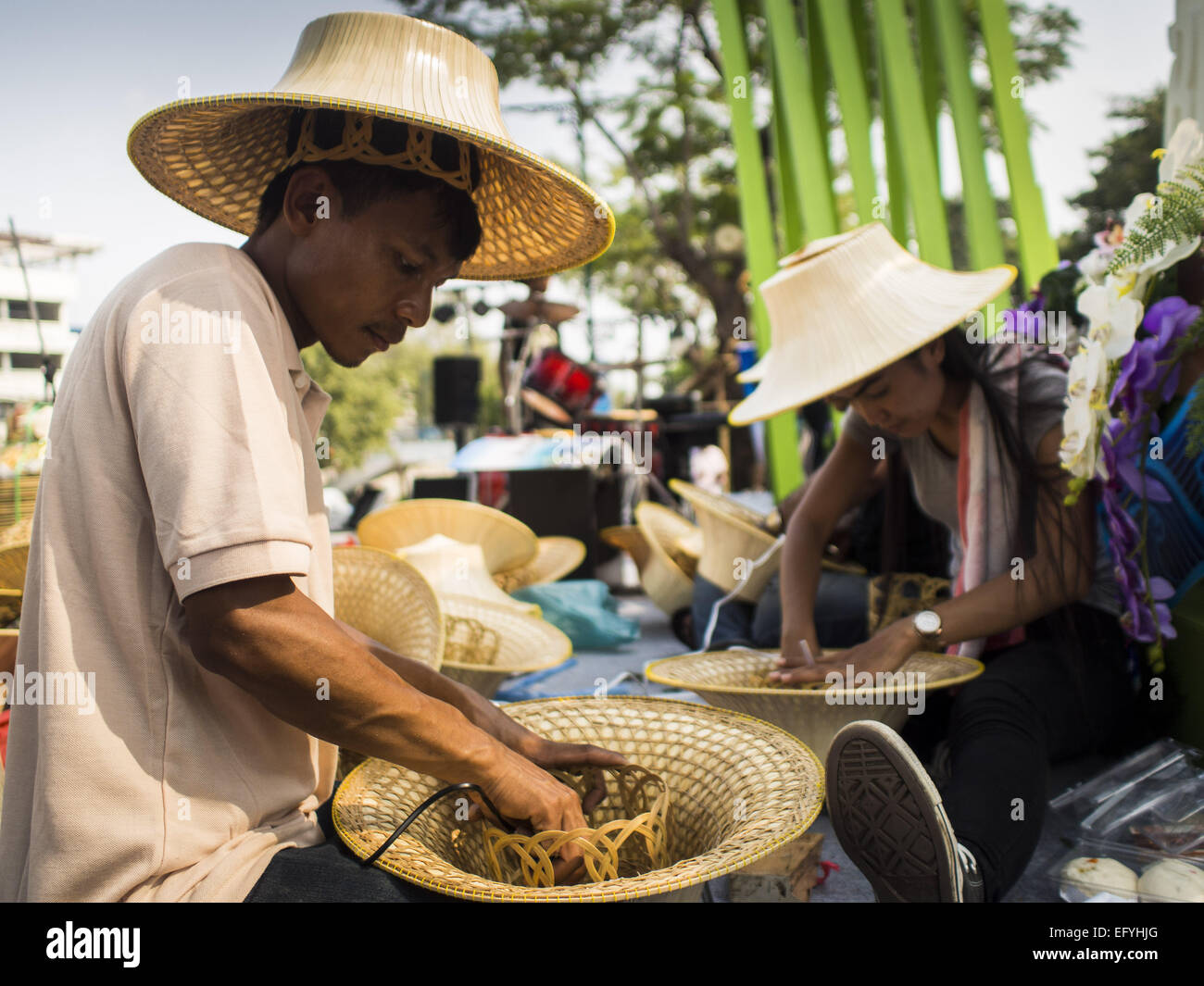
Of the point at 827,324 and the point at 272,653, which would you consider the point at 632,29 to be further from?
the point at 272,653

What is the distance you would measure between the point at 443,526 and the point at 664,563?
1134 millimetres

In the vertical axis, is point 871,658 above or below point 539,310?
below

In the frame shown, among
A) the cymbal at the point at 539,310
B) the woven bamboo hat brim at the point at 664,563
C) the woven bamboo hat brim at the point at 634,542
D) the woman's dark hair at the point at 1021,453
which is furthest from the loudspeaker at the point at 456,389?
the woman's dark hair at the point at 1021,453

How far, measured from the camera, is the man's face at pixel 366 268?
48.1 inches

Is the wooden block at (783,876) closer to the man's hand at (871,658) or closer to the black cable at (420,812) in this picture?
the man's hand at (871,658)

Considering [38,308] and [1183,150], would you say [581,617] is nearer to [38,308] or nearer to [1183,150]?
[38,308]

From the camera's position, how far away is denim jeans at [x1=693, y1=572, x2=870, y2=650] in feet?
9.75

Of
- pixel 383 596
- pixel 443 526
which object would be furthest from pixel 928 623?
pixel 443 526

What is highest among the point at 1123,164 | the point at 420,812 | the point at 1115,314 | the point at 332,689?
the point at 1123,164

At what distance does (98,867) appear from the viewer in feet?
3.34

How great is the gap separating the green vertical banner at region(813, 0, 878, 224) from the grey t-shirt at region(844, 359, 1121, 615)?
240 cm

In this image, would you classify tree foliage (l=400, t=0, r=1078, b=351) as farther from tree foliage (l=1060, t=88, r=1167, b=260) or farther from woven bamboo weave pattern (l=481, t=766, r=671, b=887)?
woven bamboo weave pattern (l=481, t=766, r=671, b=887)

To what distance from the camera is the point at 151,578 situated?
1.07 meters

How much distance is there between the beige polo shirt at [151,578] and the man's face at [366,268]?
113 millimetres
